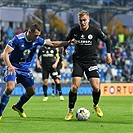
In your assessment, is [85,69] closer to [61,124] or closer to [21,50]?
[21,50]

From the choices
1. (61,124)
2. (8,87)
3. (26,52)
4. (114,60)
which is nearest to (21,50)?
(26,52)

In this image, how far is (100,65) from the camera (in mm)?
36031

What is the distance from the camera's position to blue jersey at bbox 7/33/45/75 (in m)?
13.3

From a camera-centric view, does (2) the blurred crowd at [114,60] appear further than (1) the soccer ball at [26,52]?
Yes

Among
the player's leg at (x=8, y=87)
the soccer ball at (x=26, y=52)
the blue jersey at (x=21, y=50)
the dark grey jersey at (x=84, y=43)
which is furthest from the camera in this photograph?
the dark grey jersey at (x=84, y=43)

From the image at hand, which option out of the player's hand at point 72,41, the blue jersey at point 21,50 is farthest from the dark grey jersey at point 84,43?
the blue jersey at point 21,50

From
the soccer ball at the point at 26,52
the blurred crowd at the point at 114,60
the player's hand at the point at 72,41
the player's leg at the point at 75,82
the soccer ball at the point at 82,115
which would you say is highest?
the player's hand at the point at 72,41

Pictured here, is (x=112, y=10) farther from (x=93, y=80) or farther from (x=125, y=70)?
(x=93, y=80)

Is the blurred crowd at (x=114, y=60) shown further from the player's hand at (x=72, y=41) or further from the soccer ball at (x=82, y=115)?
the soccer ball at (x=82, y=115)

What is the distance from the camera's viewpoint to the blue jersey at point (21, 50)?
1335 cm

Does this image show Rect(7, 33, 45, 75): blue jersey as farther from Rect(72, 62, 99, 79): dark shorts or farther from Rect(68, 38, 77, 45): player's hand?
Rect(72, 62, 99, 79): dark shorts

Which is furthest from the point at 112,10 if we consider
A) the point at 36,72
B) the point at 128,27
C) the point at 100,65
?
the point at 128,27

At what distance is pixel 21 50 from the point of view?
13453mm

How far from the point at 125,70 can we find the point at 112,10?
743 cm
